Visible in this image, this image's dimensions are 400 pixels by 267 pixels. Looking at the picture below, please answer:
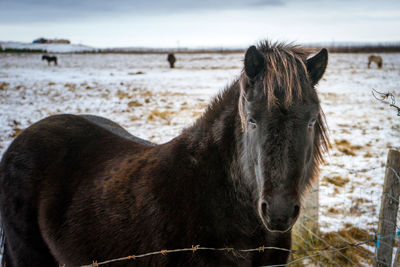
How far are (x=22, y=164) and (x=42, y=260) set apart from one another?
79 centimetres

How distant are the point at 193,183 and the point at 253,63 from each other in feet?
2.63

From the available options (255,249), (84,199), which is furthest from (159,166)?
(255,249)

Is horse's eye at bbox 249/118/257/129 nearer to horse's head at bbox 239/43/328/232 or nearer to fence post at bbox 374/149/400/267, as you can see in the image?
horse's head at bbox 239/43/328/232

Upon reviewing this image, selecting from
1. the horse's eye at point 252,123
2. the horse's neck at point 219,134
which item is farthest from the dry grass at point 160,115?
the horse's eye at point 252,123

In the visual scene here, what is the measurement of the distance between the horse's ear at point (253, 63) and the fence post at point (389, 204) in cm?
141

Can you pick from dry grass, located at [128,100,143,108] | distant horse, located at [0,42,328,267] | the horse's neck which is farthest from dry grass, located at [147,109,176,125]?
the horse's neck

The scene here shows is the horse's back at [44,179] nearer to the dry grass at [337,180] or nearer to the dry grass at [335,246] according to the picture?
the dry grass at [335,246]

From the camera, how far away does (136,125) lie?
823 cm

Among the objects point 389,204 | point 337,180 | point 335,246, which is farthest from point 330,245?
point 337,180

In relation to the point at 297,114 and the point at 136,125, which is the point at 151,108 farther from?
the point at 297,114

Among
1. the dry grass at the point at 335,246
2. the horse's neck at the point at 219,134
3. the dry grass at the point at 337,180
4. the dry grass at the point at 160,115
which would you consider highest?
the horse's neck at the point at 219,134

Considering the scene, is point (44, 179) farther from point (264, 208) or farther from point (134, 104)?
point (134, 104)

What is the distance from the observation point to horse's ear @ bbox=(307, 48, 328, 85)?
1.71 meters

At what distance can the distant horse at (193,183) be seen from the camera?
5.09 ft
